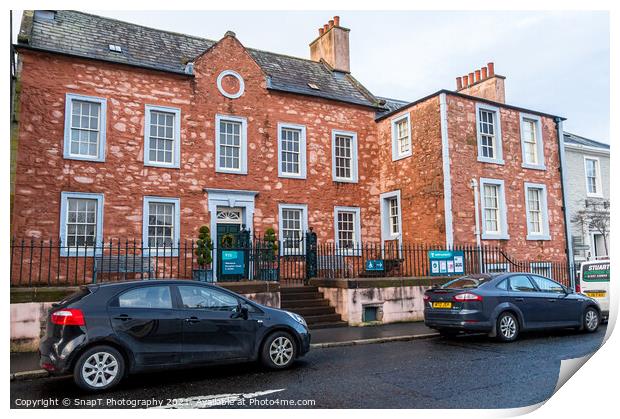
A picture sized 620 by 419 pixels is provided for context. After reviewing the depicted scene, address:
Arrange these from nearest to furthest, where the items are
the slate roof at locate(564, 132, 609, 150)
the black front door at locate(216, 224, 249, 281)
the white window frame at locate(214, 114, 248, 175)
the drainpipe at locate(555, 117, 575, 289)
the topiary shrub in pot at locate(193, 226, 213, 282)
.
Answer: the black front door at locate(216, 224, 249, 281), the topiary shrub in pot at locate(193, 226, 213, 282), the white window frame at locate(214, 114, 248, 175), the drainpipe at locate(555, 117, 575, 289), the slate roof at locate(564, 132, 609, 150)

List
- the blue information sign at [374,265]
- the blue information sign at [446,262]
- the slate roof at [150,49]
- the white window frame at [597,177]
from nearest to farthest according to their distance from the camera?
1. the blue information sign at [446,262]
2. the slate roof at [150,49]
3. the blue information sign at [374,265]
4. the white window frame at [597,177]

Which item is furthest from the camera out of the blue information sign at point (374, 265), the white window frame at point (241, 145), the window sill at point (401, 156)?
the window sill at point (401, 156)

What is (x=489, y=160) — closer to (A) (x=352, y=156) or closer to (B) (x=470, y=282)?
(A) (x=352, y=156)

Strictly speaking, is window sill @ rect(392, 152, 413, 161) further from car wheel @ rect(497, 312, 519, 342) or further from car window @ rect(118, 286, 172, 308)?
car window @ rect(118, 286, 172, 308)

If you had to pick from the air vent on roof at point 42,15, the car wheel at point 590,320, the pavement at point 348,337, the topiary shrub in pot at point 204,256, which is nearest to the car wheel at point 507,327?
the pavement at point 348,337

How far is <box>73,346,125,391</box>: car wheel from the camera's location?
658 cm

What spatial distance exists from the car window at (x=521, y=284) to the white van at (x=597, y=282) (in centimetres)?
353

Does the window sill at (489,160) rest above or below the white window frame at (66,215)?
above

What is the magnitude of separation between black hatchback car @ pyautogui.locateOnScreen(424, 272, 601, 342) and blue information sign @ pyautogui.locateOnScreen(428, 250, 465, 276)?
368cm

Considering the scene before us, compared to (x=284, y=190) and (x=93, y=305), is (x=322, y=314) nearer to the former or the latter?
(x=284, y=190)

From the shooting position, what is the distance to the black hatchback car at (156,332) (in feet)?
21.9

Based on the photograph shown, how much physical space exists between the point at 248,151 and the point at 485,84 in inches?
479

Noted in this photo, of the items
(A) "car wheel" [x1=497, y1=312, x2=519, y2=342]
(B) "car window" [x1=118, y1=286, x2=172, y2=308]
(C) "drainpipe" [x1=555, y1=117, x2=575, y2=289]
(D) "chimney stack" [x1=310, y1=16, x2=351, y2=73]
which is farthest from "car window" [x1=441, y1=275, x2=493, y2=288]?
(D) "chimney stack" [x1=310, y1=16, x2=351, y2=73]

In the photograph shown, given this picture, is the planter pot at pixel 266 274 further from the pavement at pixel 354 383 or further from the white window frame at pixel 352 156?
the white window frame at pixel 352 156
